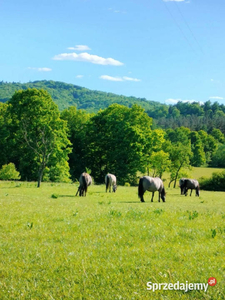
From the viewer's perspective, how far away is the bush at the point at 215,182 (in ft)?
237

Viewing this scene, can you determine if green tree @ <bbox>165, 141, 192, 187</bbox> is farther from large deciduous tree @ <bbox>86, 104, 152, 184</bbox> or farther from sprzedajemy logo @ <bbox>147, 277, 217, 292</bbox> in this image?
Result: sprzedajemy logo @ <bbox>147, 277, 217, 292</bbox>

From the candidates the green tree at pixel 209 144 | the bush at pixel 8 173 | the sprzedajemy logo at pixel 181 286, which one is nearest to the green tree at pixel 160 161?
the bush at pixel 8 173

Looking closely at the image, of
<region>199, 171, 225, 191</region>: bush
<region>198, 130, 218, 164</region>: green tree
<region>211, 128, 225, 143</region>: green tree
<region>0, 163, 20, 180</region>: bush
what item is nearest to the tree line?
<region>0, 163, 20, 180</region>: bush

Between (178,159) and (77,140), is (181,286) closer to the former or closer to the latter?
(77,140)

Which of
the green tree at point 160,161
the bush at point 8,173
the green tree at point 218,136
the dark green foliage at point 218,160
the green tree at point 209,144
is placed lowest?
the bush at point 8,173

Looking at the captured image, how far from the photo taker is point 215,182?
73.1 meters

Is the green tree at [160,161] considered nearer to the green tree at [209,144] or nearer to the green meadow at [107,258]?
the green meadow at [107,258]

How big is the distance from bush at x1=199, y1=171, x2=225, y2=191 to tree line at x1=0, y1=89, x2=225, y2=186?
34.5ft

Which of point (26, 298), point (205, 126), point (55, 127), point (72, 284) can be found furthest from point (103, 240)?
point (205, 126)

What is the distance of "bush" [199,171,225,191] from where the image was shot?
72.2 metres

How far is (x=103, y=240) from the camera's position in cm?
998

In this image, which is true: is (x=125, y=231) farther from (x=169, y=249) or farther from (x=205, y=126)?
(x=205, y=126)

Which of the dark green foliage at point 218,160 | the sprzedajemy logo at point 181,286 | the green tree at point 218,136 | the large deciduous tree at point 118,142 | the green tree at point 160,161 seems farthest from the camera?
the green tree at point 218,136

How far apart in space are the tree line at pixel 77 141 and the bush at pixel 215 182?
10.5 m
